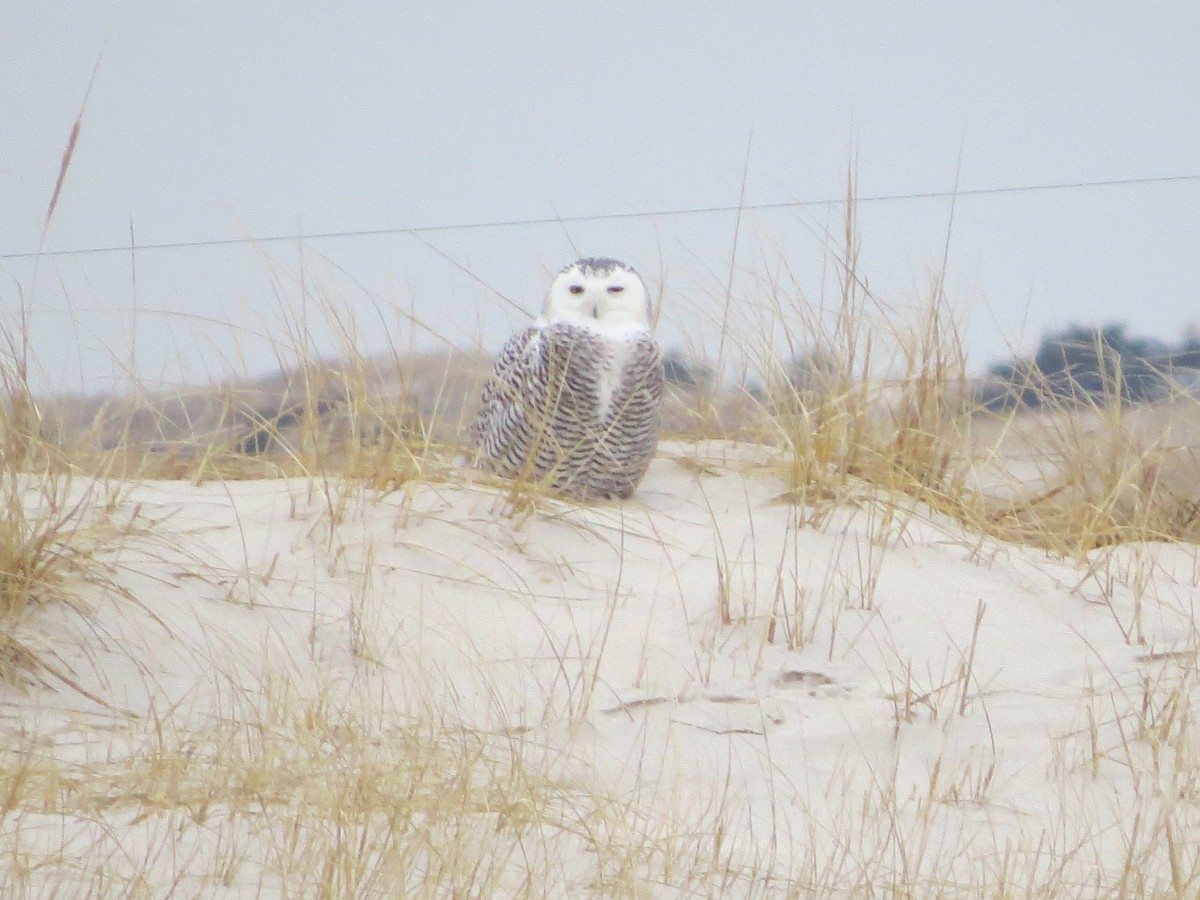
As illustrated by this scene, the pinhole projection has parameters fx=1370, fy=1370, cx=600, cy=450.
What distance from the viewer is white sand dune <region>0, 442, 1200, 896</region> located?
164cm

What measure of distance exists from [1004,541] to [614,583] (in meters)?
0.91

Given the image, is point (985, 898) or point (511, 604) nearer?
point (985, 898)

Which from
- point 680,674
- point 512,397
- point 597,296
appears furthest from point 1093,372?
point 680,674

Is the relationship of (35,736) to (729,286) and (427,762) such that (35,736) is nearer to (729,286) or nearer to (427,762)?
(427,762)

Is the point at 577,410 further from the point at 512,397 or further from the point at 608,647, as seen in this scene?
the point at 608,647

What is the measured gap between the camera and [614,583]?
8.38ft

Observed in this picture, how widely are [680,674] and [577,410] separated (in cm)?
80

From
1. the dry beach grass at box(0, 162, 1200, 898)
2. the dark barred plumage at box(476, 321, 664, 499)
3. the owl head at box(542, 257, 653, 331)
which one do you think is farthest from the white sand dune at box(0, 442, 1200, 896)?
the owl head at box(542, 257, 653, 331)

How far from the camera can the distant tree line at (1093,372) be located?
3297 mm

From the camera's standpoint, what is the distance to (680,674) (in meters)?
2.27

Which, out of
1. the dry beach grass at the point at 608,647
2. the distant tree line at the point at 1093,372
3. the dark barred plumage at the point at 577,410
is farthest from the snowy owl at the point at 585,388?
the distant tree line at the point at 1093,372

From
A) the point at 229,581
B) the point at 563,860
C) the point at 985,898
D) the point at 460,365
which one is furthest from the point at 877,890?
the point at 460,365

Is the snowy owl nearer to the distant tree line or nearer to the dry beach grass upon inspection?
the dry beach grass

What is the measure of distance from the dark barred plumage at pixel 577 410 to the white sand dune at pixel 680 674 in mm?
133
